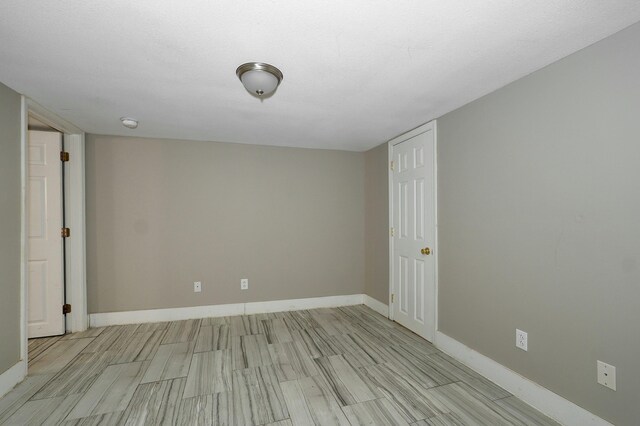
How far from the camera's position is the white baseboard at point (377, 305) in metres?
3.55

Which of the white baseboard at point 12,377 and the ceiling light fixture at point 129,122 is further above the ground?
the ceiling light fixture at point 129,122

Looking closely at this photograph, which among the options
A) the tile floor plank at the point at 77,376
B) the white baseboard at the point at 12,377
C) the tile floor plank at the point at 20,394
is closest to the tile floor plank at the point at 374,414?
the tile floor plank at the point at 77,376

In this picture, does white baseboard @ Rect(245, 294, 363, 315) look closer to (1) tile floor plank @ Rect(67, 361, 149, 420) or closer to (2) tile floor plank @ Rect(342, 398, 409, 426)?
(1) tile floor plank @ Rect(67, 361, 149, 420)

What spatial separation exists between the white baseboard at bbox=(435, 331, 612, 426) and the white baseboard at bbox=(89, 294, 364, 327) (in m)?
1.67

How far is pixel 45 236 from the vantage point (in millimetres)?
2869

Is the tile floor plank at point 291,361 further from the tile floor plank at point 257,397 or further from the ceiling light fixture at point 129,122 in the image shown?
the ceiling light fixture at point 129,122

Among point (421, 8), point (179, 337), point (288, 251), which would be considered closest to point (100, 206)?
point (179, 337)

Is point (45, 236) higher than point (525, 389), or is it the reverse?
point (45, 236)

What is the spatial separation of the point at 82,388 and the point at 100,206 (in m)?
1.95

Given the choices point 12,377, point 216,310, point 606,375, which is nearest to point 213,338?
point 216,310

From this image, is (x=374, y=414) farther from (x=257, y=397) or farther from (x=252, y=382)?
(x=252, y=382)

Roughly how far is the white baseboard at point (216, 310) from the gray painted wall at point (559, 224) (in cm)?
180

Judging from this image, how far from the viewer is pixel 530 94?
188cm

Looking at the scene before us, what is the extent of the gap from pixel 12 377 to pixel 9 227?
110 cm
